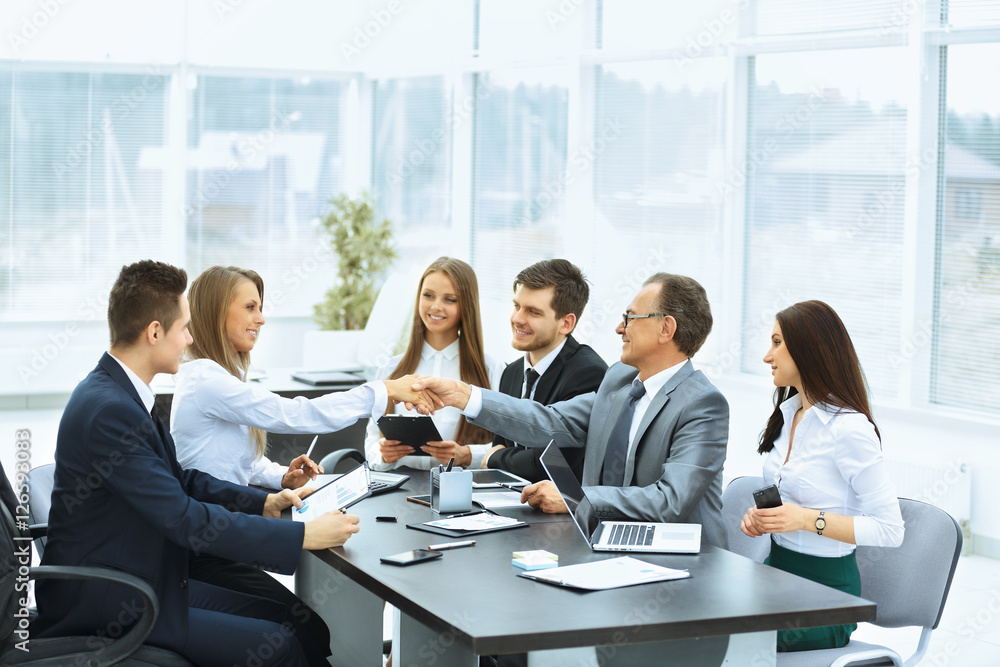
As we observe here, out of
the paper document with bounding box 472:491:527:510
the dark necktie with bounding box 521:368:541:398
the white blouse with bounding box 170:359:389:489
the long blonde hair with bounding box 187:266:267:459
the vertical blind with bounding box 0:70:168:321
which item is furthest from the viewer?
the vertical blind with bounding box 0:70:168:321

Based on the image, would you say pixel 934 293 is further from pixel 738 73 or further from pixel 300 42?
pixel 300 42

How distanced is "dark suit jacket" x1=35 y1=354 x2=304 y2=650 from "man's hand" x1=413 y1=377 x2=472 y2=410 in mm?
1117

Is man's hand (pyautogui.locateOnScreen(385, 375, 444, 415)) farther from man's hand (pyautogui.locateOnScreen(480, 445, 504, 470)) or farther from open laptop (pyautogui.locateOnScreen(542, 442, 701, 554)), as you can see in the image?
open laptop (pyautogui.locateOnScreen(542, 442, 701, 554))

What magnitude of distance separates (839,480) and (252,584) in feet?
5.98

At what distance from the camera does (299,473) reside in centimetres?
345

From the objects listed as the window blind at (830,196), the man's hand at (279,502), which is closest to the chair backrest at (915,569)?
the man's hand at (279,502)

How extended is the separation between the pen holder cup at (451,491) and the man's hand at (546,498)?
184 mm

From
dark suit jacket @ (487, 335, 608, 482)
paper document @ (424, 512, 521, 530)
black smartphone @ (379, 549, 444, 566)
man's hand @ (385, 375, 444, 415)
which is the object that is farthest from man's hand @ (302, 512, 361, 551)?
dark suit jacket @ (487, 335, 608, 482)

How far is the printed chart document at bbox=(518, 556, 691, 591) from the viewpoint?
234 cm

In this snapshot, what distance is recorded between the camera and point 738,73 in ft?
22.3

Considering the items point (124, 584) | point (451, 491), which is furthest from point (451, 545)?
point (124, 584)

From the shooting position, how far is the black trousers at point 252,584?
324cm

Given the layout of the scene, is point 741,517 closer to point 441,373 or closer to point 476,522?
point 476,522

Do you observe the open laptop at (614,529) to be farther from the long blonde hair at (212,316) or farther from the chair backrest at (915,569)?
the long blonde hair at (212,316)
